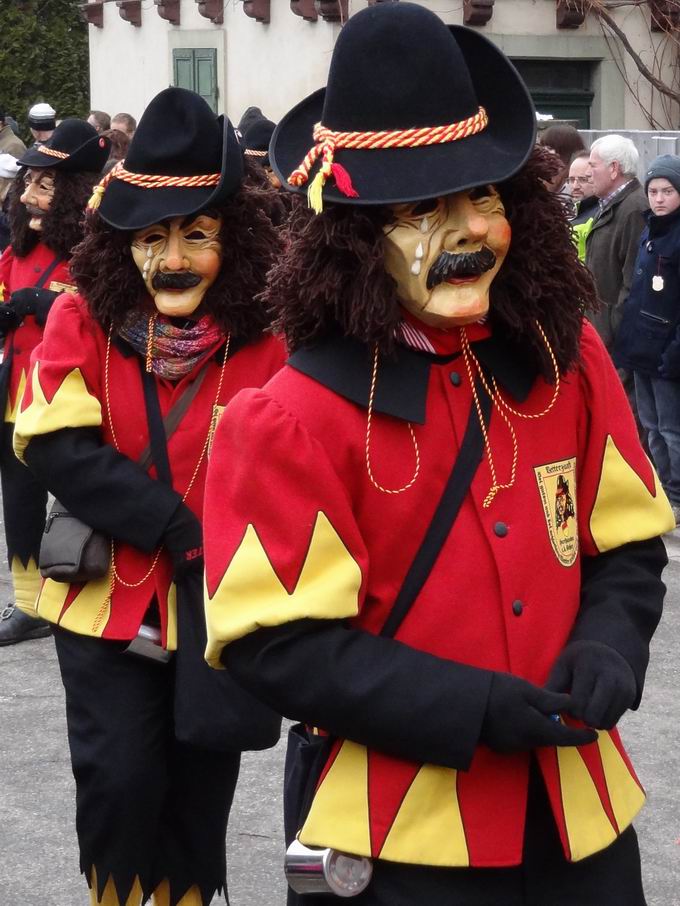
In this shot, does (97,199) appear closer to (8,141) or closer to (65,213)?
(65,213)

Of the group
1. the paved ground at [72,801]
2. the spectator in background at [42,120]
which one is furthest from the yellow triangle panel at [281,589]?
the spectator in background at [42,120]

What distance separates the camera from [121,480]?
361cm

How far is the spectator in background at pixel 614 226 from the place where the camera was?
8.20 meters

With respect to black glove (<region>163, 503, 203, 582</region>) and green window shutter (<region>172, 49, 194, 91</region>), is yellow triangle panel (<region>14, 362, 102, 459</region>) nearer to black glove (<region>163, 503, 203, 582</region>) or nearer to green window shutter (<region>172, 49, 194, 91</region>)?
black glove (<region>163, 503, 203, 582</region>)

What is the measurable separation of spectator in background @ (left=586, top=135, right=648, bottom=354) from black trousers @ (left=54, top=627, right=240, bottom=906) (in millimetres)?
4992

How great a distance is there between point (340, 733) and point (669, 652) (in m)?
4.10

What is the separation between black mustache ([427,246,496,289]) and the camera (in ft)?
7.64

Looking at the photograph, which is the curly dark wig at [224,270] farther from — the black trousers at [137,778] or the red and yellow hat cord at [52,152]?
the red and yellow hat cord at [52,152]

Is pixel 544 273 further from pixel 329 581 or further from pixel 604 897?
pixel 604 897

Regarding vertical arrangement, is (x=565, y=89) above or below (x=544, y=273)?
below

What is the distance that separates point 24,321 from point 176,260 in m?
2.76

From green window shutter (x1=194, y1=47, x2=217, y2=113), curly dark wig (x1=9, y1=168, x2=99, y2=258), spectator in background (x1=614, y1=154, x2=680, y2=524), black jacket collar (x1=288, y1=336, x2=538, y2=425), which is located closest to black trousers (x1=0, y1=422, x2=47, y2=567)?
curly dark wig (x1=9, y1=168, x2=99, y2=258)

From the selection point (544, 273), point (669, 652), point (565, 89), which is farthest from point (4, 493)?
point (565, 89)

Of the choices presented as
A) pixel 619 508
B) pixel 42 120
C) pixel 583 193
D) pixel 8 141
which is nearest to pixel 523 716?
pixel 619 508
